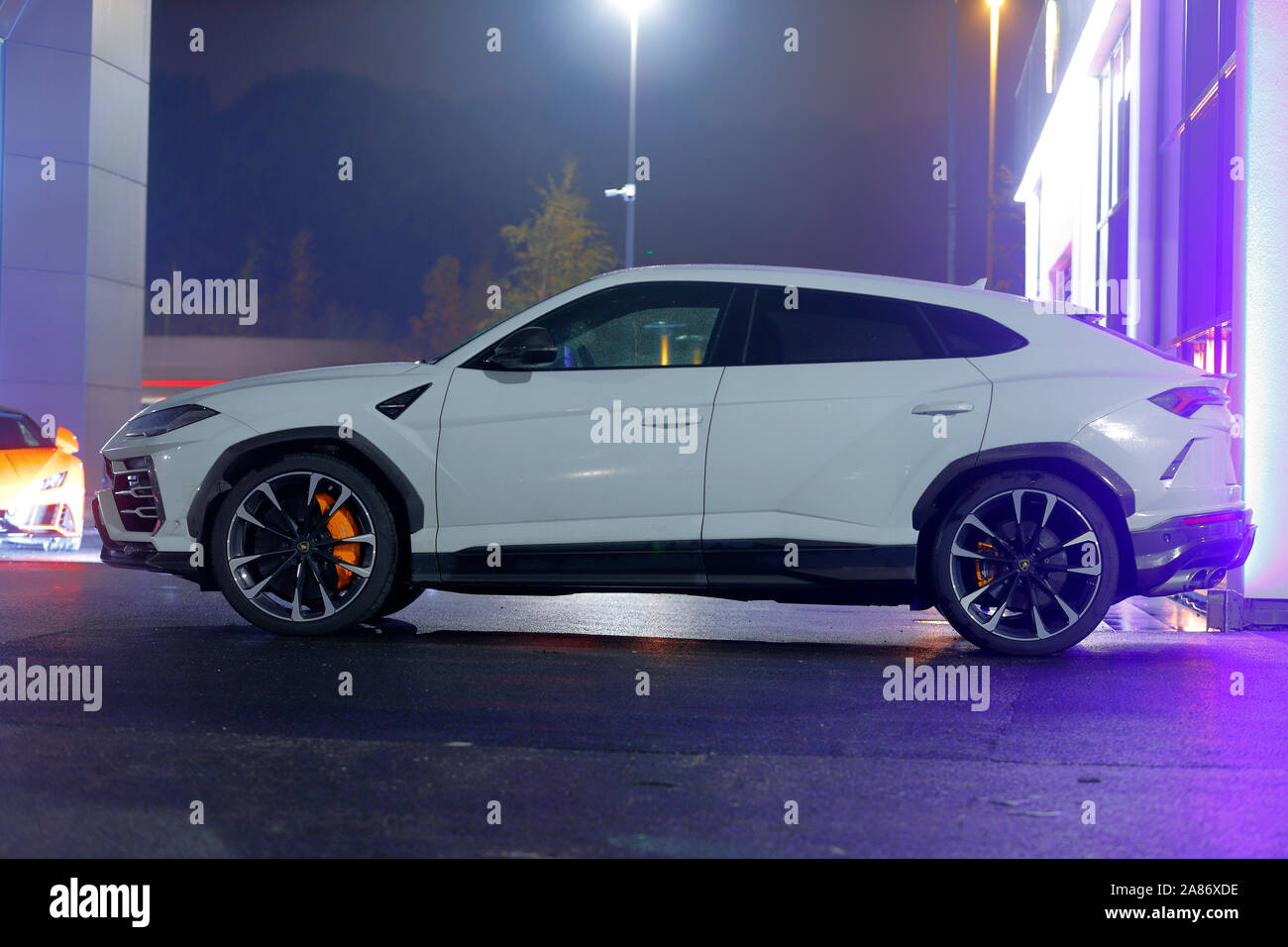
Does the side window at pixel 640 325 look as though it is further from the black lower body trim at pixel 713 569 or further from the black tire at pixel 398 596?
the black tire at pixel 398 596

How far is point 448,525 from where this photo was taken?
702 cm

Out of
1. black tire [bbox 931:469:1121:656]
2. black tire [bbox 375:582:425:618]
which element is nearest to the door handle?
black tire [bbox 931:469:1121:656]

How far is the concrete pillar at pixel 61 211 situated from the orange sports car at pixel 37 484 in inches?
341

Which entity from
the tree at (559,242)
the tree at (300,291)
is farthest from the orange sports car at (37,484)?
the tree at (300,291)

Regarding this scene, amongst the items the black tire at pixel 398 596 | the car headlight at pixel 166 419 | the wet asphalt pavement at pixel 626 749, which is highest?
the car headlight at pixel 166 419

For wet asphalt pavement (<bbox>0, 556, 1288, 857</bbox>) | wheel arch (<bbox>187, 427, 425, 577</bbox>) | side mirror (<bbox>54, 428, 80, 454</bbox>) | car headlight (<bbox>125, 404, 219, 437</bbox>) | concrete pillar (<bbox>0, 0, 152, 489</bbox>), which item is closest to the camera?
wet asphalt pavement (<bbox>0, 556, 1288, 857</bbox>)

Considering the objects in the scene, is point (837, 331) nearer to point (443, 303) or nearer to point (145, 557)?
point (145, 557)

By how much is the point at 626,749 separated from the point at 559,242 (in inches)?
1886

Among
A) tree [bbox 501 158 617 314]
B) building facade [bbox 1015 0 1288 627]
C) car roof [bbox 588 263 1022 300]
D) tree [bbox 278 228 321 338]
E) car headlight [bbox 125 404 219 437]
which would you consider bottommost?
car headlight [bbox 125 404 219 437]

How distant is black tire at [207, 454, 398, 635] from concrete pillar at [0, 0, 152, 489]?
56.3 feet

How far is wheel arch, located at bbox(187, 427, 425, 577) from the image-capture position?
7.05 metres

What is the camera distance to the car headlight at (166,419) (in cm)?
729

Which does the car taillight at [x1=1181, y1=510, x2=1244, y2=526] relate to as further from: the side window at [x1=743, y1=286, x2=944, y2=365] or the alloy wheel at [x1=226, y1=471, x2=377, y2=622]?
the alloy wheel at [x1=226, y1=471, x2=377, y2=622]
